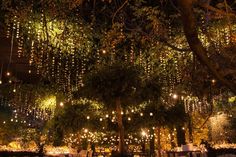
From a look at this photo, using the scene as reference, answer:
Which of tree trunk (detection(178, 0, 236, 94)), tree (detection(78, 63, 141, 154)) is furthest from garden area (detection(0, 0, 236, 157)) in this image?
tree trunk (detection(178, 0, 236, 94))

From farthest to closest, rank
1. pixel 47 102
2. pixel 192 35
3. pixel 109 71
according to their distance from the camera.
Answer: pixel 47 102, pixel 109 71, pixel 192 35

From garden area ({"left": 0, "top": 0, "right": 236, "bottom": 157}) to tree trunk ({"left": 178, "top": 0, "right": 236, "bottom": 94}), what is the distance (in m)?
4.17

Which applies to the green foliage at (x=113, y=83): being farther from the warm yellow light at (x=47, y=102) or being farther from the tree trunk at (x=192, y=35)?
the tree trunk at (x=192, y=35)

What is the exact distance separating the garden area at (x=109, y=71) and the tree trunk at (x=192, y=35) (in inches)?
164

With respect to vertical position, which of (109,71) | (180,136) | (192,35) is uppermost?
(109,71)

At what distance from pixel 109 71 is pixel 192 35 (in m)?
8.66

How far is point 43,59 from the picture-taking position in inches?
505

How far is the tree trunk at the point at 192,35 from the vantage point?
9.12ft

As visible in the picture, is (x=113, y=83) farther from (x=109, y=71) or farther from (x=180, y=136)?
(x=180, y=136)

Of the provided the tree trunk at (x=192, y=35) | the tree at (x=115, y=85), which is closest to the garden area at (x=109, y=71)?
the tree at (x=115, y=85)

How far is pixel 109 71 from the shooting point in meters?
11.5

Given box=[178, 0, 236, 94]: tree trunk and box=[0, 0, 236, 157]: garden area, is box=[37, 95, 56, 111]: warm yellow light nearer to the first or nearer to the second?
box=[0, 0, 236, 157]: garden area

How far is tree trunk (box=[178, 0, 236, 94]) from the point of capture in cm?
278

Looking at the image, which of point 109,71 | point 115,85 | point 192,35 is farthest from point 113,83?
point 192,35
